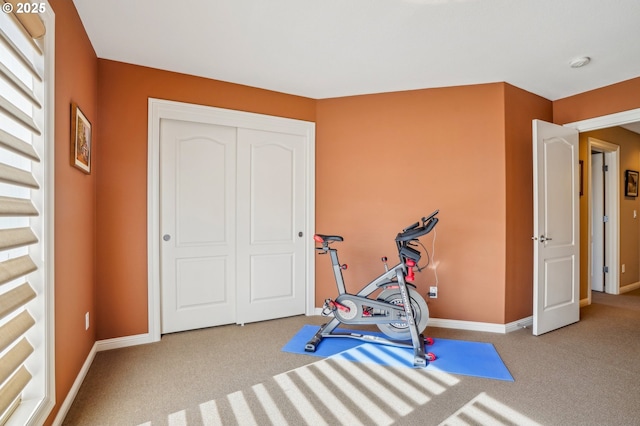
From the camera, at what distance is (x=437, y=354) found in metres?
2.61

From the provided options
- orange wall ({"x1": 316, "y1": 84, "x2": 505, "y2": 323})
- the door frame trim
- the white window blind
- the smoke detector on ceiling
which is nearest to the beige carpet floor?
the door frame trim

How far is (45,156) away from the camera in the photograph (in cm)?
156

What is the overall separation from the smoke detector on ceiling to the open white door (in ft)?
1.67

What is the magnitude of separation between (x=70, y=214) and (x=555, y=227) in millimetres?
4037

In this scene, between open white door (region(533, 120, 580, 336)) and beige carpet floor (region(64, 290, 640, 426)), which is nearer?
beige carpet floor (region(64, 290, 640, 426))

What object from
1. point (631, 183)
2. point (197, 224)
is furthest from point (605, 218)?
point (197, 224)

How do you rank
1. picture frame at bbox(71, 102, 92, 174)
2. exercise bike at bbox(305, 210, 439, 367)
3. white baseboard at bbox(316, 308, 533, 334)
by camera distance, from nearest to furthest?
picture frame at bbox(71, 102, 92, 174) → exercise bike at bbox(305, 210, 439, 367) → white baseboard at bbox(316, 308, 533, 334)

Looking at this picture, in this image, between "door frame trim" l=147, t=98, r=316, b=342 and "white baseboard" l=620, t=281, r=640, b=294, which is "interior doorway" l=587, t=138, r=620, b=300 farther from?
"door frame trim" l=147, t=98, r=316, b=342

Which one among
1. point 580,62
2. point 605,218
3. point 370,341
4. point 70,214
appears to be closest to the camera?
point 70,214

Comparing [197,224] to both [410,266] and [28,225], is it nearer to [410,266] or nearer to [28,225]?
[28,225]

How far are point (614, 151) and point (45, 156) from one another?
621cm

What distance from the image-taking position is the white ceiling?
80.9 inches

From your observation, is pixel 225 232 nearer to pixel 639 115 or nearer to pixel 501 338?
pixel 501 338

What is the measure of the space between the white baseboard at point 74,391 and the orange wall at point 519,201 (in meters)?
3.50
